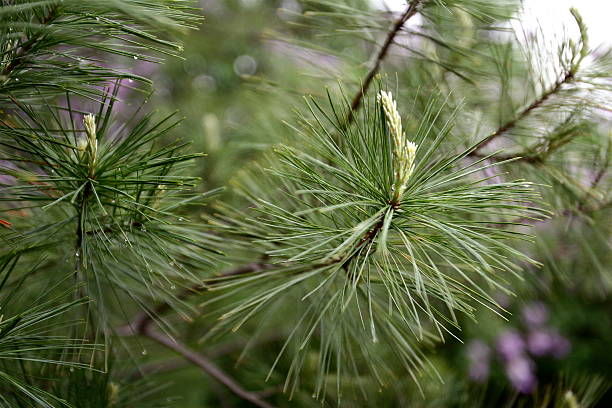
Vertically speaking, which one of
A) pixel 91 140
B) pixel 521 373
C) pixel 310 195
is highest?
pixel 91 140

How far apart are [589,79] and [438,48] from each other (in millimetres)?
233

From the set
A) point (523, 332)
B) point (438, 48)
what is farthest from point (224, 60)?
point (523, 332)

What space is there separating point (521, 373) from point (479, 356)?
155 millimetres

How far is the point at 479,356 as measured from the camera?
1955 millimetres

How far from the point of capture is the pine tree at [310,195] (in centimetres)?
47

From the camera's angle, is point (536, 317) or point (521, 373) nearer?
point (521, 373)

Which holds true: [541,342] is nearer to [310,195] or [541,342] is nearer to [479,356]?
[479,356]

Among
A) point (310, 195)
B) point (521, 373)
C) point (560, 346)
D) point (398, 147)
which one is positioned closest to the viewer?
point (398, 147)

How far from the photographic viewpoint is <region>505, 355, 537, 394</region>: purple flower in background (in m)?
1.88

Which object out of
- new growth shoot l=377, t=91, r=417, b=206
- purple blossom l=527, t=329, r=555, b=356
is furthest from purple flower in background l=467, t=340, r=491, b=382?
new growth shoot l=377, t=91, r=417, b=206

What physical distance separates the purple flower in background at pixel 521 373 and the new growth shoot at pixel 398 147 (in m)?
1.66

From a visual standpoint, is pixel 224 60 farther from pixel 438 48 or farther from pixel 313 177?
pixel 313 177

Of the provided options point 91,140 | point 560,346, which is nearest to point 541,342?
point 560,346

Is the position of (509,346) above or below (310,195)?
below
